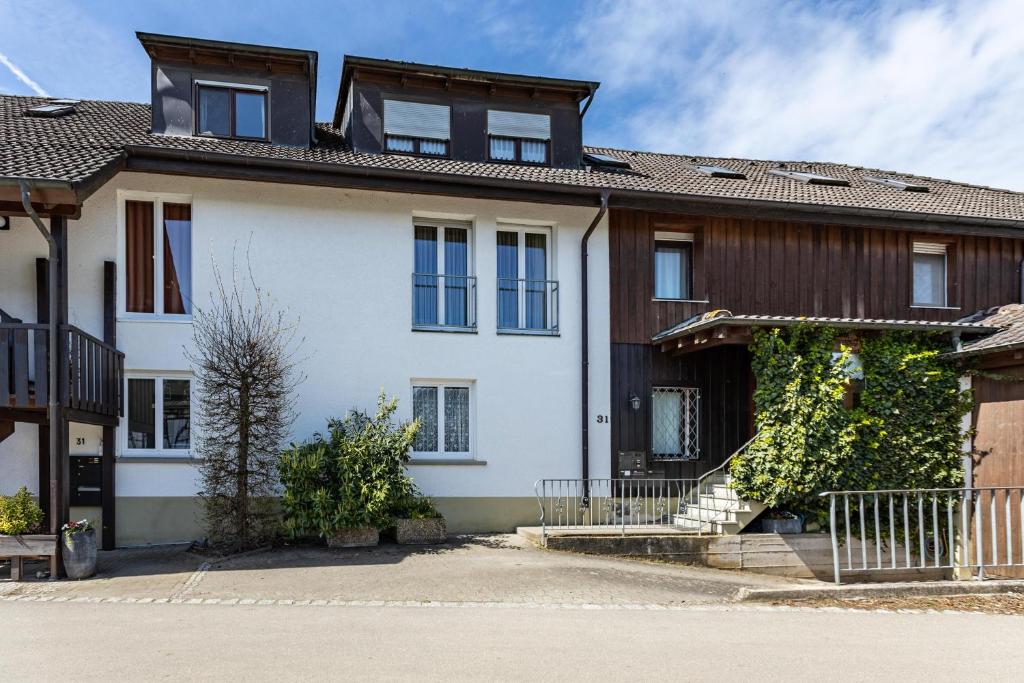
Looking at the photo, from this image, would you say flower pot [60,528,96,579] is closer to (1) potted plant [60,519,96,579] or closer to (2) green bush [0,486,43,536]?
(1) potted plant [60,519,96,579]

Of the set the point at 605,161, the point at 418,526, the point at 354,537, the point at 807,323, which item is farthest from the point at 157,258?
the point at 807,323

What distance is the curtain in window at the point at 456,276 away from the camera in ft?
40.5

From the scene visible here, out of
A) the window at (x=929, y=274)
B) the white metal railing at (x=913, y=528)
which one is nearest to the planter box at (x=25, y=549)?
the white metal railing at (x=913, y=528)

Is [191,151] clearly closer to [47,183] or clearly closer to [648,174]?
[47,183]

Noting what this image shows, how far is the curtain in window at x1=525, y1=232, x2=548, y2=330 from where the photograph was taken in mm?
12688

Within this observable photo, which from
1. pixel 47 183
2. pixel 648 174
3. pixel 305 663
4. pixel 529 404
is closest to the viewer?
pixel 305 663

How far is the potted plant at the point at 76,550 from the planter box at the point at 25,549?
0.11 metres

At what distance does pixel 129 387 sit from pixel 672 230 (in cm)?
939

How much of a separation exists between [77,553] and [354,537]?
339 centimetres

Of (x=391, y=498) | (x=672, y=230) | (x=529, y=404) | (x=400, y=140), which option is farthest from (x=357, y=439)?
(x=672, y=230)

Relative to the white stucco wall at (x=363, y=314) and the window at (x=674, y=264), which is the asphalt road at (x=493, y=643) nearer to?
the white stucco wall at (x=363, y=314)

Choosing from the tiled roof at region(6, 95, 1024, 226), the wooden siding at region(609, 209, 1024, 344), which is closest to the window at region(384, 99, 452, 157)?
the tiled roof at region(6, 95, 1024, 226)

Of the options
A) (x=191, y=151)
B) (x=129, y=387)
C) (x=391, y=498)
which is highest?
(x=191, y=151)

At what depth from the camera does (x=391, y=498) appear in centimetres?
1027
